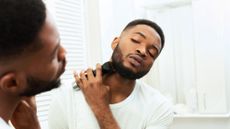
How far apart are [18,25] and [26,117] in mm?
361

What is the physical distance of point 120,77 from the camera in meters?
1.28

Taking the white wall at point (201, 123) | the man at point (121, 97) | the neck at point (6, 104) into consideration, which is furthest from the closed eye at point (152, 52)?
the white wall at point (201, 123)

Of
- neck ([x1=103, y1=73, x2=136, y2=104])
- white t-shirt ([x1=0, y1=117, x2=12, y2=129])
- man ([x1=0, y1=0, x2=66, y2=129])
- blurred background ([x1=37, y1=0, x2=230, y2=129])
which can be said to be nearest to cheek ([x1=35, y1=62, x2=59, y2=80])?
man ([x1=0, y1=0, x2=66, y2=129])

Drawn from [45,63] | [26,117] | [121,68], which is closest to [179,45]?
[121,68]

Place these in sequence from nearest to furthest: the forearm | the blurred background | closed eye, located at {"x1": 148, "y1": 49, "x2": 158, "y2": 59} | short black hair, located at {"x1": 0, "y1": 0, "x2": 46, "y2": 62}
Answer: short black hair, located at {"x1": 0, "y1": 0, "x2": 46, "y2": 62}
the forearm
closed eye, located at {"x1": 148, "y1": 49, "x2": 158, "y2": 59}
the blurred background

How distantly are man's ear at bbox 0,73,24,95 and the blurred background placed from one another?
1278 mm

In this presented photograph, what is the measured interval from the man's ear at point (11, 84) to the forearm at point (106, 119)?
54 cm

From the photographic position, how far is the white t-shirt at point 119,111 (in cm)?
121

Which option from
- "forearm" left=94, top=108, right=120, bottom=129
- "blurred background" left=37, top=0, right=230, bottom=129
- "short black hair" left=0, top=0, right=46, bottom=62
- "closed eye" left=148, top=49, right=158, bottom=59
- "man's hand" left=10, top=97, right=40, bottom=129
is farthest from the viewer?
"blurred background" left=37, top=0, right=230, bottom=129

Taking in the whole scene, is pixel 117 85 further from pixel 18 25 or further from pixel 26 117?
pixel 18 25

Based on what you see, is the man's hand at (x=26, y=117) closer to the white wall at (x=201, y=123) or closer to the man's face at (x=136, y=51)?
the man's face at (x=136, y=51)

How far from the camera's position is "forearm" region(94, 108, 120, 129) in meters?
1.14

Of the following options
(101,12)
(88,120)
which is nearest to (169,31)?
(101,12)

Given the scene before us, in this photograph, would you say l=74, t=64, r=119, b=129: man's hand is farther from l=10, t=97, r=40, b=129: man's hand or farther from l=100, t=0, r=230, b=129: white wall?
l=100, t=0, r=230, b=129: white wall
